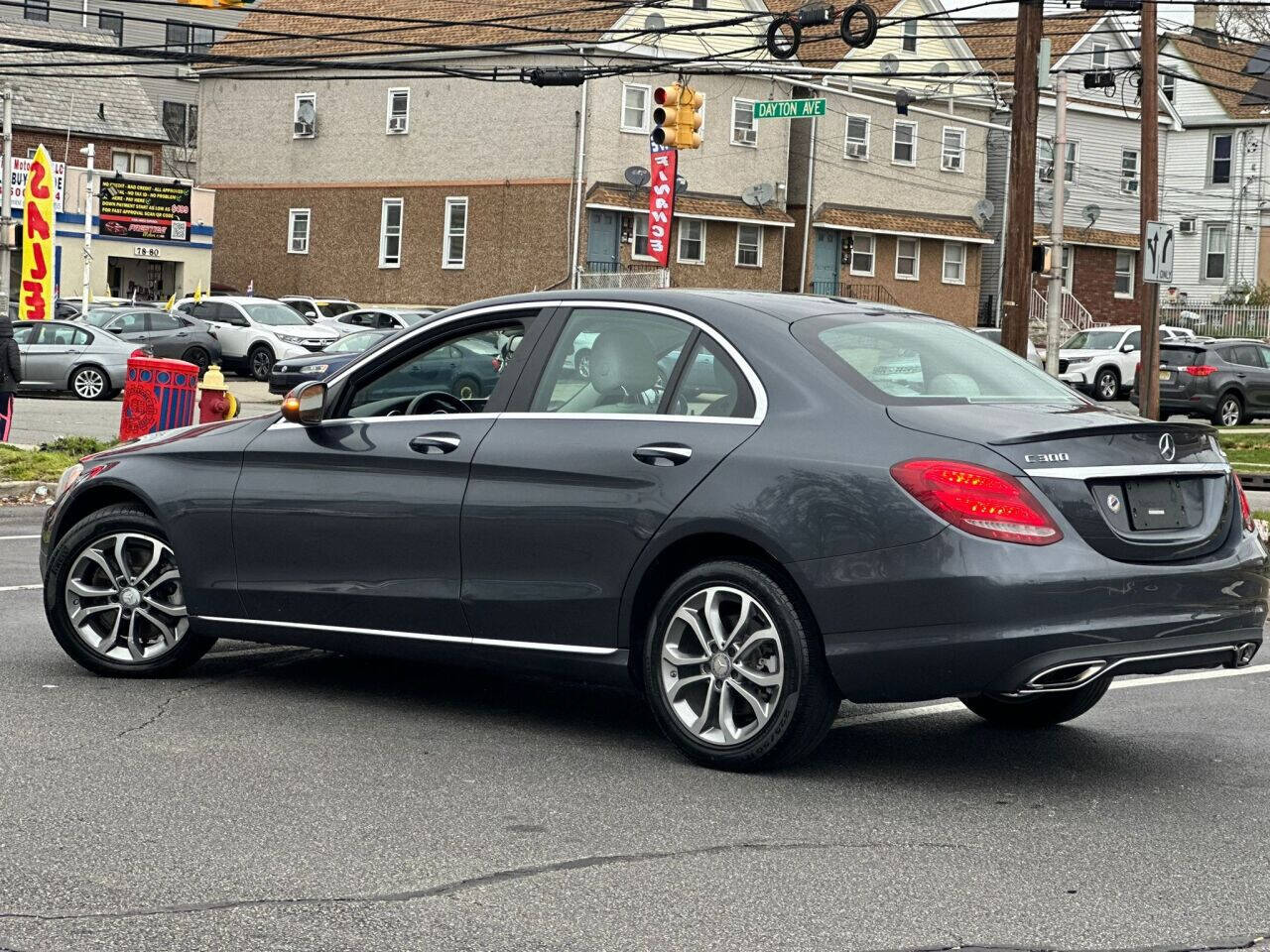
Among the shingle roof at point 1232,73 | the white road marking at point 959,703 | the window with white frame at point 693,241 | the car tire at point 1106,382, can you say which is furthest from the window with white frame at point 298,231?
the white road marking at point 959,703

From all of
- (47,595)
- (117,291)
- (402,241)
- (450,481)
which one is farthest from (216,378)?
(117,291)

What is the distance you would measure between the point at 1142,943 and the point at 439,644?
3108mm

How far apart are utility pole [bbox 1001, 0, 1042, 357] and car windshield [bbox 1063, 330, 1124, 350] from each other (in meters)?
20.3

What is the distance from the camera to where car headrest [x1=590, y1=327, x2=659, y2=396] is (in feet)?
22.1

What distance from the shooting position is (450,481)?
22.6 feet

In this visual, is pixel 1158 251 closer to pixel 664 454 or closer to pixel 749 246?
pixel 664 454

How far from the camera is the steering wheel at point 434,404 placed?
732cm

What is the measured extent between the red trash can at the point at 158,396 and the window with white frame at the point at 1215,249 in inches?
1973

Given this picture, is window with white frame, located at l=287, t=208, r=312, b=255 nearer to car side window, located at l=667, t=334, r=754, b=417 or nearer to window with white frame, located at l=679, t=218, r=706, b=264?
window with white frame, located at l=679, t=218, r=706, b=264

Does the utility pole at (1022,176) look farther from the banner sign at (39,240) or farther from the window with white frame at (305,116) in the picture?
the window with white frame at (305,116)

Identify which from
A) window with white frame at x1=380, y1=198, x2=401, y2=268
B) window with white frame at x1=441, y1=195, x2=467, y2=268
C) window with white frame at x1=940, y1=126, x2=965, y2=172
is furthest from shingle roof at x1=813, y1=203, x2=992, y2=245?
window with white frame at x1=380, y1=198, x2=401, y2=268

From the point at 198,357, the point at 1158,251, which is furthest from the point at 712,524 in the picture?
the point at 198,357

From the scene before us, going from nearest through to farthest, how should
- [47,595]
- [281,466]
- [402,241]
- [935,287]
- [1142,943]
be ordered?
1. [1142,943]
2. [281,466]
3. [47,595]
4. [402,241]
5. [935,287]

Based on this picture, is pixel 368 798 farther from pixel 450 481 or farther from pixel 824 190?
pixel 824 190
